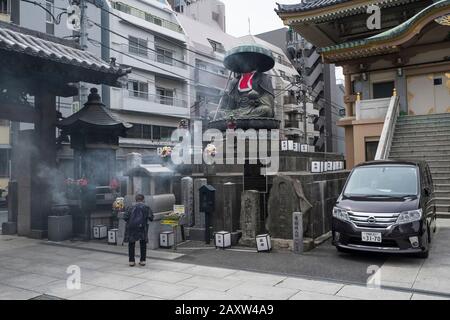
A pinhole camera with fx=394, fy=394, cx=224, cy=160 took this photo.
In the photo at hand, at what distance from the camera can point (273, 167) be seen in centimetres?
1177

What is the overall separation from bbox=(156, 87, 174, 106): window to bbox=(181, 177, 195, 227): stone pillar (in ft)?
90.1

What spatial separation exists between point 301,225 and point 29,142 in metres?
8.58

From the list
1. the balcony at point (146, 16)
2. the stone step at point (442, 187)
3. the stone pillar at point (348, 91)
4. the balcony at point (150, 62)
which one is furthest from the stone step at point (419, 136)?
the balcony at point (146, 16)

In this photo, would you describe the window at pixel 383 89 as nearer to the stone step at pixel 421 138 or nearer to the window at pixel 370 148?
the window at pixel 370 148

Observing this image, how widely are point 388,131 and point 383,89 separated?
5818 millimetres

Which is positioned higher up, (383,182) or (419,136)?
(419,136)

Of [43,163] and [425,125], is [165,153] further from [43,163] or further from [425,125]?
[425,125]

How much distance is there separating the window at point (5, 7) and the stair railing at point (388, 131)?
2720 centimetres

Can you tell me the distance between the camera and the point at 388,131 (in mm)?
16312

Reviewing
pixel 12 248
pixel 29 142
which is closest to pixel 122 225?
pixel 12 248

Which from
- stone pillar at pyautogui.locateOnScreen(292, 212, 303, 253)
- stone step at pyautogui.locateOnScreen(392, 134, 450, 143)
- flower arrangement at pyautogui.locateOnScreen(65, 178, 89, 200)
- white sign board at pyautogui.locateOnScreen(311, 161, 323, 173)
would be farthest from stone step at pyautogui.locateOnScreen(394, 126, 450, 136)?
flower arrangement at pyautogui.locateOnScreen(65, 178, 89, 200)

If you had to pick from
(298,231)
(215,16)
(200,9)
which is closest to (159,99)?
(200,9)

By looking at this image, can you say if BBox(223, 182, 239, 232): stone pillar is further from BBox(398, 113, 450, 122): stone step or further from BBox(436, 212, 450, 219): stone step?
BBox(398, 113, 450, 122): stone step

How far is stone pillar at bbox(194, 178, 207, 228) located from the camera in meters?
11.0
